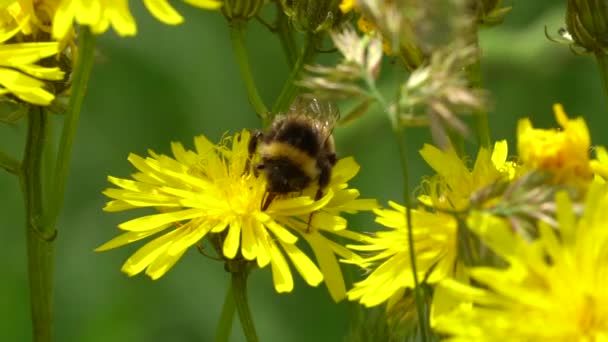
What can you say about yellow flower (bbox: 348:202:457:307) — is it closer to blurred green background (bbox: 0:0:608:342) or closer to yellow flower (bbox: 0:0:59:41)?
yellow flower (bbox: 0:0:59:41)

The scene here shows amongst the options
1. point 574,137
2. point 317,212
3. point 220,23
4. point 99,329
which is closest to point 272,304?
point 99,329

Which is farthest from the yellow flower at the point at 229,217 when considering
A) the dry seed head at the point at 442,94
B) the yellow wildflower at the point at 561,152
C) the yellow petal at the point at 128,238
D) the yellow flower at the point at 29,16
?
the dry seed head at the point at 442,94

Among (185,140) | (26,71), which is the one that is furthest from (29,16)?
(185,140)

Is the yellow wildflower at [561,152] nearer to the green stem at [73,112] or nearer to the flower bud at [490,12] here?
the flower bud at [490,12]

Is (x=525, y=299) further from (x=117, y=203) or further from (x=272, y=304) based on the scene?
(x=272, y=304)

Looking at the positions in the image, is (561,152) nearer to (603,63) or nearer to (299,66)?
(603,63)

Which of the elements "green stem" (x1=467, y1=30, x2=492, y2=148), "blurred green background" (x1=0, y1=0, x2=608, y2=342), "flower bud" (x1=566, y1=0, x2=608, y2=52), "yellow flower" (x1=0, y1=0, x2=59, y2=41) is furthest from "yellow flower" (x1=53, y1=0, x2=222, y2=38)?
"blurred green background" (x1=0, y1=0, x2=608, y2=342)
